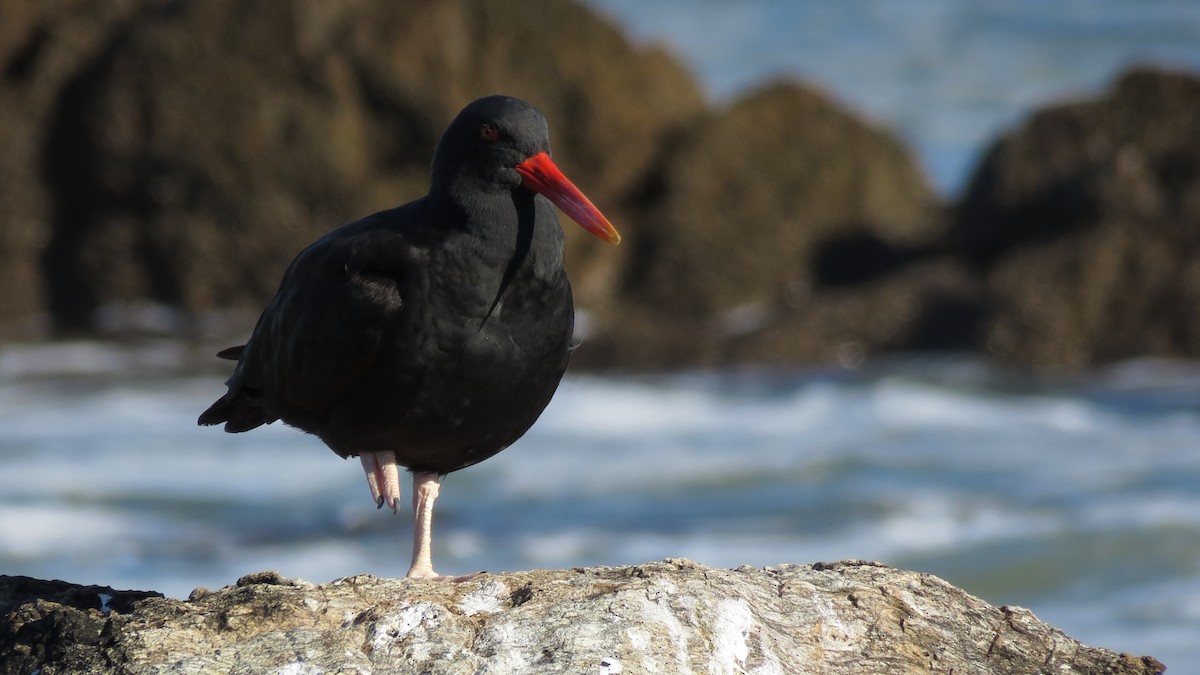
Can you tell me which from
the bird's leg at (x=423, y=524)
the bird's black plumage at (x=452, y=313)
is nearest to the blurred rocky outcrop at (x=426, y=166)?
the bird's leg at (x=423, y=524)

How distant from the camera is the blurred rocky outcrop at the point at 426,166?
17.8 metres

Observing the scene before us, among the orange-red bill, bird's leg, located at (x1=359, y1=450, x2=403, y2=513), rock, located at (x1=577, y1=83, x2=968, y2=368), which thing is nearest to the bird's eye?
the orange-red bill

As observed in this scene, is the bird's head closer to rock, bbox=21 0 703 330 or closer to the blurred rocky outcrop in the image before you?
the blurred rocky outcrop

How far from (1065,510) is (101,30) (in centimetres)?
1355

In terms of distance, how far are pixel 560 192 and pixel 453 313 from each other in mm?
518

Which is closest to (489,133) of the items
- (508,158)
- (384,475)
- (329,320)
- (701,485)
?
(508,158)

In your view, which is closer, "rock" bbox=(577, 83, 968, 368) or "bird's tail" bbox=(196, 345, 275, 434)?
"bird's tail" bbox=(196, 345, 275, 434)

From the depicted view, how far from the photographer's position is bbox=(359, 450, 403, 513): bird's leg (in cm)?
521

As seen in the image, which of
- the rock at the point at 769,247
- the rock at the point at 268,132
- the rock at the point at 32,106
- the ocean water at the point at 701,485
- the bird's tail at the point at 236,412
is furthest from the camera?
the rock at the point at 32,106

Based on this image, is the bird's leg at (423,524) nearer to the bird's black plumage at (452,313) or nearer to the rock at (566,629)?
the bird's black plumage at (452,313)

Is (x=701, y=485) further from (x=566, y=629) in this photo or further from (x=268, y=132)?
(x=566, y=629)

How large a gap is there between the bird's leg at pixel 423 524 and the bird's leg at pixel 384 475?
0.34 feet

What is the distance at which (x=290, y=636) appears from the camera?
13.7 ft

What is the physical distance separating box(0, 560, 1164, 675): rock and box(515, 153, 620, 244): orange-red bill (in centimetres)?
115
